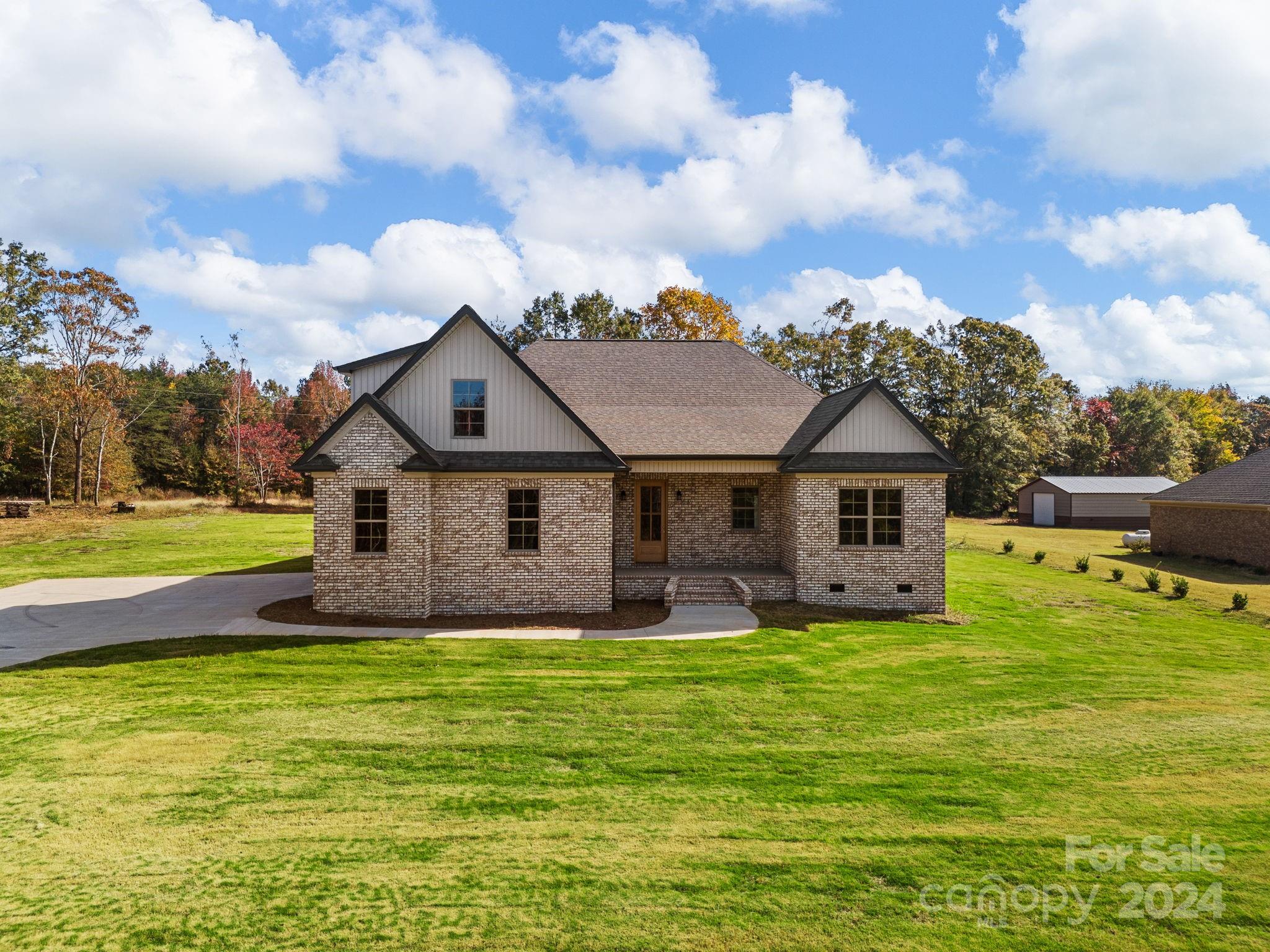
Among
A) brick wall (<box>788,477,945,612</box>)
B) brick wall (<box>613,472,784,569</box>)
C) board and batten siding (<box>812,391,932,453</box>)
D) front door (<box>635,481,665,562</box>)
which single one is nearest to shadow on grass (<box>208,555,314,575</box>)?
front door (<box>635,481,665,562</box>)

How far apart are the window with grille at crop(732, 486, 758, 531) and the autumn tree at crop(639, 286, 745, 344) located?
28.9 metres

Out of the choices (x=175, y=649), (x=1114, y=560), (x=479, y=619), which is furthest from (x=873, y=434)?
(x=1114, y=560)

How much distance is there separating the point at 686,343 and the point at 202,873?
768 inches

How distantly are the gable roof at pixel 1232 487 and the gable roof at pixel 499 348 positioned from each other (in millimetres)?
26158

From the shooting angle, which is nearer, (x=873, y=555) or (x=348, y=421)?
(x=348, y=421)

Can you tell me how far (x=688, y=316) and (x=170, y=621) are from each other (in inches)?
1489

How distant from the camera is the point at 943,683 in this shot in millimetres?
10242

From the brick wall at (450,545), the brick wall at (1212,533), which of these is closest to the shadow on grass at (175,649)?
the brick wall at (450,545)

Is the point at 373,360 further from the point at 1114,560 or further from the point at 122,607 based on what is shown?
the point at 1114,560

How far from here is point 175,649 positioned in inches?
463

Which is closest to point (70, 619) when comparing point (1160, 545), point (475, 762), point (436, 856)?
point (475, 762)

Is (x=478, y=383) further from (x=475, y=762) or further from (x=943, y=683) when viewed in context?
(x=943, y=683)

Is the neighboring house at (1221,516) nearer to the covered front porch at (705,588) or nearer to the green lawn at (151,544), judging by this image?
the covered front porch at (705,588)

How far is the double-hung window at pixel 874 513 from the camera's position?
15852 mm
